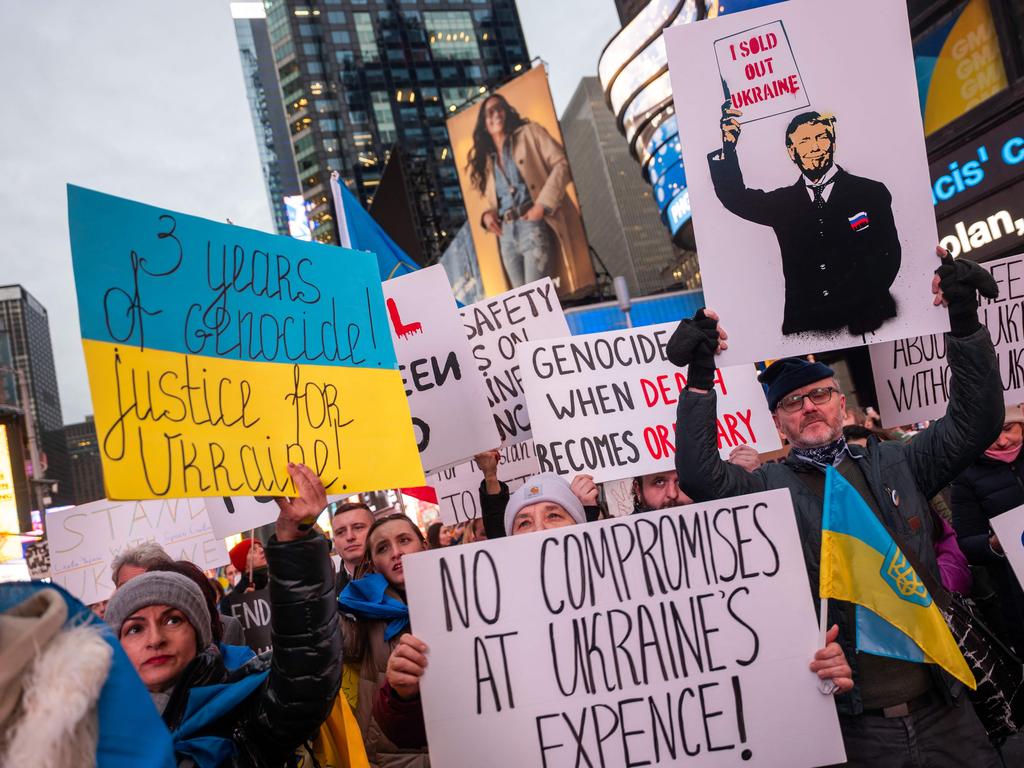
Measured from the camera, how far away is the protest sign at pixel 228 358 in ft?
7.32

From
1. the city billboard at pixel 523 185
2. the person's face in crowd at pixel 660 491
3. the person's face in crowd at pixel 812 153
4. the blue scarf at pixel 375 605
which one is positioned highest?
the city billboard at pixel 523 185

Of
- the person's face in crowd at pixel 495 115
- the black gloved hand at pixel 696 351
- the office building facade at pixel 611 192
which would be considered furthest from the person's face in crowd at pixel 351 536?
the office building facade at pixel 611 192

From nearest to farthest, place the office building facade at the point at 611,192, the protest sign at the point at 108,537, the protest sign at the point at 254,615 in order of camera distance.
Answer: the protest sign at the point at 254,615 < the protest sign at the point at 108,537 < the office building facade at the point at 611,192

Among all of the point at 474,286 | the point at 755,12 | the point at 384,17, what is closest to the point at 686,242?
the point at 474,286

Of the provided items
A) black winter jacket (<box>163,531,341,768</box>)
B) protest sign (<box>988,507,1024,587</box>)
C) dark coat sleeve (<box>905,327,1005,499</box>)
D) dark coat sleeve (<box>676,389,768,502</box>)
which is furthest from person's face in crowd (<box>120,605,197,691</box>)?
protest sign (<box>988,507,1024,587</box>)

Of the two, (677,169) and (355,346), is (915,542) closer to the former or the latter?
(355,346)

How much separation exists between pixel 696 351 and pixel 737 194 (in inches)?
26.5

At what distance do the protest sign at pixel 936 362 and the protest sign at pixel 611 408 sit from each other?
29.3 inches

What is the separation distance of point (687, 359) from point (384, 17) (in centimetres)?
11106

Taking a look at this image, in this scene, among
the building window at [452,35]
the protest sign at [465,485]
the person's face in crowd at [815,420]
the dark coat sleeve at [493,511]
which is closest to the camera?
the person's face in crowd at [815,420]

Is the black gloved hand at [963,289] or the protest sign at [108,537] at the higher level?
the black gloved hand at [963,289]

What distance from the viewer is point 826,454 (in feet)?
9.95

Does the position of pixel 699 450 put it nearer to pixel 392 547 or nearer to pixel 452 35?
pixel 392 547

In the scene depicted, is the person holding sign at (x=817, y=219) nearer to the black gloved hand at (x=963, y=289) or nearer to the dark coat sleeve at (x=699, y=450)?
the black gloved hand at (x=963, y=289)
